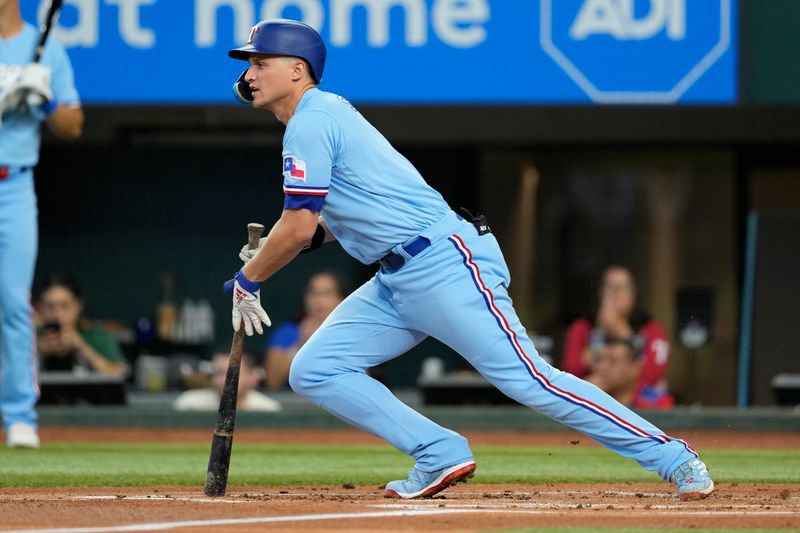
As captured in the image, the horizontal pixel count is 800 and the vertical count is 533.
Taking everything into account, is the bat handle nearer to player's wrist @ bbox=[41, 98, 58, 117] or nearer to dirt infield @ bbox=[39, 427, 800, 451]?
player's wrist @ bbox=[41, 98, 58, 117]

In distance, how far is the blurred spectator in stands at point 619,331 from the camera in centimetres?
1017

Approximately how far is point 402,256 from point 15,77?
3095mm

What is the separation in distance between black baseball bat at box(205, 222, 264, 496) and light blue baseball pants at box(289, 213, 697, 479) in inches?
10.4

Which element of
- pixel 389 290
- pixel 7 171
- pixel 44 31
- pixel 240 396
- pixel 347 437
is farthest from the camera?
pixel 240 396

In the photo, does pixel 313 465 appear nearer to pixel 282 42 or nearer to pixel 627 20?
pixel 282 42

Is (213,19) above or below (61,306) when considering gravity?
above

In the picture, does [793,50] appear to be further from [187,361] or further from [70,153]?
[70,153]

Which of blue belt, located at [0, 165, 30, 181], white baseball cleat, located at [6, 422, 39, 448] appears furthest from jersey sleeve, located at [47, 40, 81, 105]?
white baseball cleat, located at [6, 422, 39, 448]

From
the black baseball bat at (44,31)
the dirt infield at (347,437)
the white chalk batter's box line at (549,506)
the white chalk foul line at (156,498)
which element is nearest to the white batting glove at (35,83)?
the black baseball bat at (44,31)

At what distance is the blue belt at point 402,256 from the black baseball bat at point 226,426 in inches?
20.0

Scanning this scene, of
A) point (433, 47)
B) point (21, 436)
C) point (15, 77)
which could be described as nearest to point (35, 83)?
point (15, 77)

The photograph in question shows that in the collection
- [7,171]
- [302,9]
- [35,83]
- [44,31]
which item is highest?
[302,9]

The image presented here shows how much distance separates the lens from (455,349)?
5465 mm

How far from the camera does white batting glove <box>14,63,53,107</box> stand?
7.64 metres
